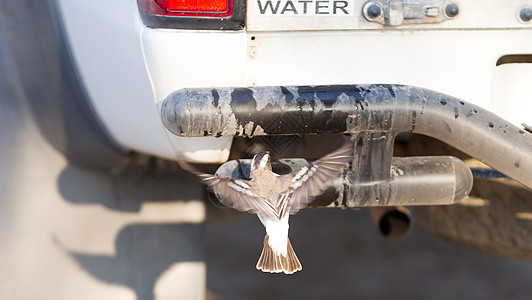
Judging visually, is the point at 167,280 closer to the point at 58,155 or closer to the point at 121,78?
the point at 58,155

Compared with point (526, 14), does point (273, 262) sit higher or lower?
lower

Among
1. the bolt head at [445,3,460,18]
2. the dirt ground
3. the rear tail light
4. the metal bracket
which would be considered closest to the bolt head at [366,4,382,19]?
the metal bracket

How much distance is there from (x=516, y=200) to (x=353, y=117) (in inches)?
47.3

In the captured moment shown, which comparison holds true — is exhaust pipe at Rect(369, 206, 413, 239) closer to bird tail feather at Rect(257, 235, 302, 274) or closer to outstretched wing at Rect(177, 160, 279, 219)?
bird tail feather at Rect(257, 235, 302, 274)

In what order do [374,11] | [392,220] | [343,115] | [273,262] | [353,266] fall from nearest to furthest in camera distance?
[343,115]
[374,11]
[273,262]
[392,220]
[353,266]

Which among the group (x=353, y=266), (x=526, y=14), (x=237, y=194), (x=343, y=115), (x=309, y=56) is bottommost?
(x=353, y=266)

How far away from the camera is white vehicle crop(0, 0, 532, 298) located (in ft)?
6.19

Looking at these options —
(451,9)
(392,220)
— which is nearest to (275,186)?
(451,9)

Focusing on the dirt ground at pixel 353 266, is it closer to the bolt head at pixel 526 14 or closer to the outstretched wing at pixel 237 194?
the outstretched wing at pixel 237 194

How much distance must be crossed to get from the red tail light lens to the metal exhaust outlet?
9.1 inches

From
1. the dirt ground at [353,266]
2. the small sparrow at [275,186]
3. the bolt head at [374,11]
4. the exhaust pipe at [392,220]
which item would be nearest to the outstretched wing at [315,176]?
the small sparrow at [275,186]

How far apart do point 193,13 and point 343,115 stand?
0.51 metres

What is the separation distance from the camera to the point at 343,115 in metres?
1.87

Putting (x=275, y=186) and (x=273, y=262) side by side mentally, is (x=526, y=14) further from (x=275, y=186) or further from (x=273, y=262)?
(x=273, y=262)
